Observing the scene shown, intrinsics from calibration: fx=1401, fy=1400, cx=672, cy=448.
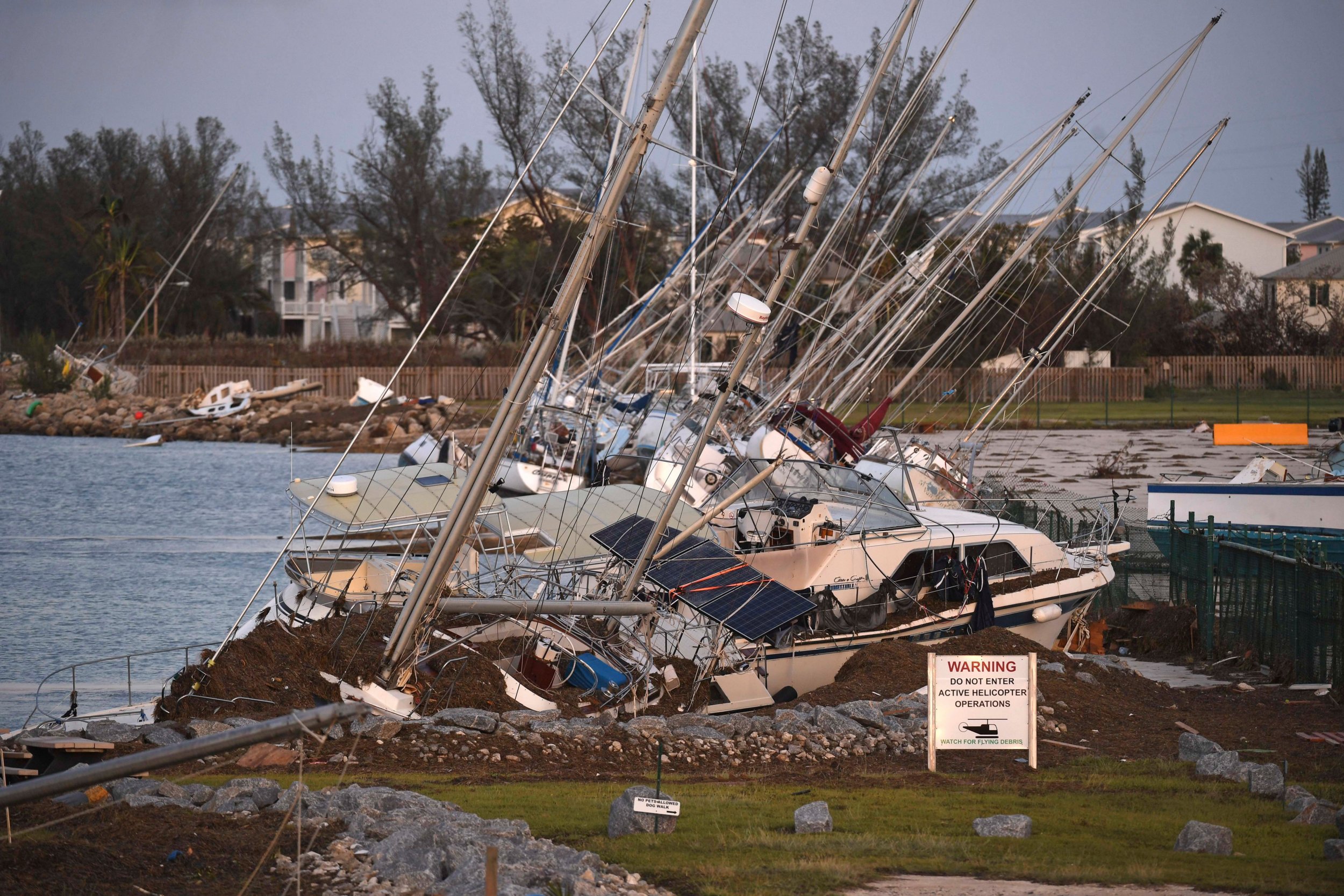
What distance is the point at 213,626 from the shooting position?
80.9ft

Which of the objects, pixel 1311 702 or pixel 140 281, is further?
pixel 140 281

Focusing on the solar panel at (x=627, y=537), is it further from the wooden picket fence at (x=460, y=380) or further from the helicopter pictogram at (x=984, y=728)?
the wooden picket fence at (x=460, y=380)

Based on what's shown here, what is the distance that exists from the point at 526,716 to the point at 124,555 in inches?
942

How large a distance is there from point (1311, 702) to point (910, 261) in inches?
597

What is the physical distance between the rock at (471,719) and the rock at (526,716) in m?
0.15

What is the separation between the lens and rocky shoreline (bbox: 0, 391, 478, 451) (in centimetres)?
6850

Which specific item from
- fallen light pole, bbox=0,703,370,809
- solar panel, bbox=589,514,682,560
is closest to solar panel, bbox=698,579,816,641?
solar panel, bbox=589,514,682,560

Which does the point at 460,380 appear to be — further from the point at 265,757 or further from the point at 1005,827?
the point at 1005,827

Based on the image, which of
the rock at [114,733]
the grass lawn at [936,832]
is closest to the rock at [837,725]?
the grass lawn at [936,832]

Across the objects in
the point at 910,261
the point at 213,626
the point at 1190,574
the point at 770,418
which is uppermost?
the point at 910,261

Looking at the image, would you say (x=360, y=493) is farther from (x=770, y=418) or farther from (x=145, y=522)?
(x=145, y=522)

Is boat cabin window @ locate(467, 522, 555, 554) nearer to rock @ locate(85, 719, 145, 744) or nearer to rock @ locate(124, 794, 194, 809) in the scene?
rock @ locate(85, 719, 145, 744)

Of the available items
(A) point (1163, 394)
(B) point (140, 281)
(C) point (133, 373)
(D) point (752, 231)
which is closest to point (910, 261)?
(D) point (752, 231)

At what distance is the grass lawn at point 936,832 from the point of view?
8.31 meters
